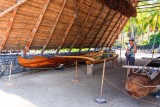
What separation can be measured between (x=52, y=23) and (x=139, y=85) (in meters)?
5.48

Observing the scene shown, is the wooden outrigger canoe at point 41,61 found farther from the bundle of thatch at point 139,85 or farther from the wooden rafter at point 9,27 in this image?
the bundle of thatch at point 139,85

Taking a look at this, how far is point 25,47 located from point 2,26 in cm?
174

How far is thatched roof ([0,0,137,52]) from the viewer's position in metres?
7.51

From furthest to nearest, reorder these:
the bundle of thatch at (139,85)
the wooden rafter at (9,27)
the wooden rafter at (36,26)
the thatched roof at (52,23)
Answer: the wooden rafter at (36,26) < the thatched roof at (52,23) < the wooden rafter at (9,27) < the bundle of thatch at (139,85)

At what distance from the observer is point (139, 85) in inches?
183

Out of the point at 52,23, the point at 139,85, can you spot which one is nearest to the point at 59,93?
the point at 139,85

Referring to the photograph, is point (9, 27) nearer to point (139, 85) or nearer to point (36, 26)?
point (36, 26)

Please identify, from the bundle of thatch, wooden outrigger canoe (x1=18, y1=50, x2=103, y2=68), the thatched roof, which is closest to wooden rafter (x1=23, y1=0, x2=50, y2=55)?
the thatched roof

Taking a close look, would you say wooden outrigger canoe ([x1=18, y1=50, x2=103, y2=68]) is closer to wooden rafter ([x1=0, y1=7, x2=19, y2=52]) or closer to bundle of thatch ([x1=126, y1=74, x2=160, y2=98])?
wooden rafter ([x1=0, y1=7, x2=19, y2=52])

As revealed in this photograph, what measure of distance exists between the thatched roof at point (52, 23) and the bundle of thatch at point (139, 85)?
4570 mm

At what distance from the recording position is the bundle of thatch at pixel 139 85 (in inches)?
183

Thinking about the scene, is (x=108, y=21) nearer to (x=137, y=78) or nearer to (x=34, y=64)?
(x=34, y=64)

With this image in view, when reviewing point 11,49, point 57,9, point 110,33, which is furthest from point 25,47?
point 110,33

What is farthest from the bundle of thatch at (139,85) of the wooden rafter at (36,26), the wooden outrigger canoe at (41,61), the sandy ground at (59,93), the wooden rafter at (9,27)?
the wooden rafter at (36,26)
